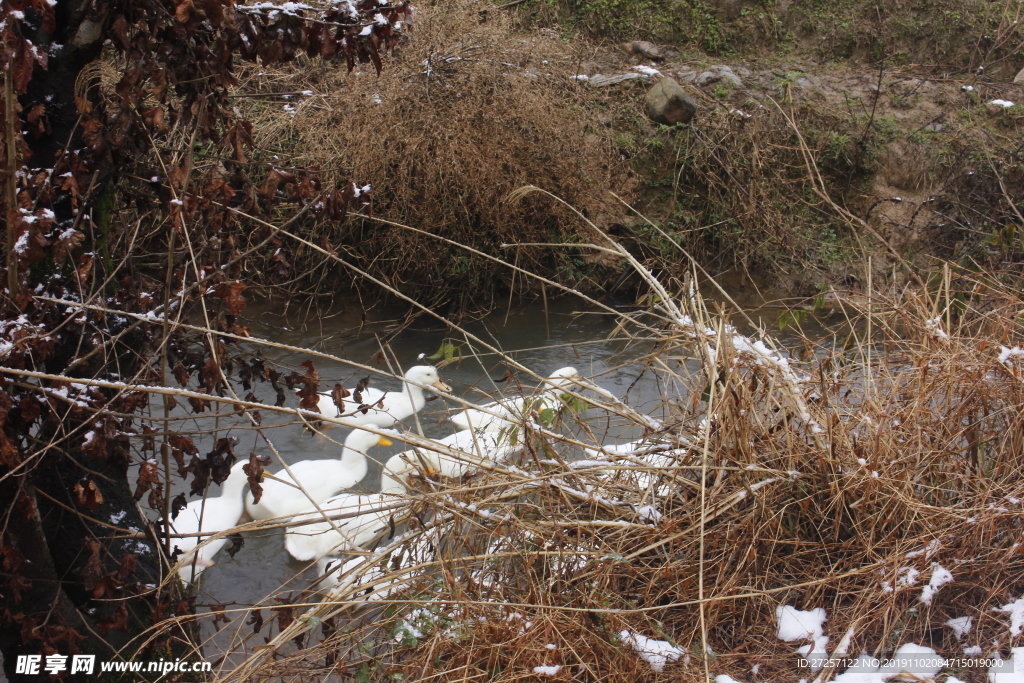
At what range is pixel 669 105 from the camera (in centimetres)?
851

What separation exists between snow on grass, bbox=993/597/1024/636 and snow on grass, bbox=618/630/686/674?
1.03 m

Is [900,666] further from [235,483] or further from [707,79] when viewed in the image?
[707,79]

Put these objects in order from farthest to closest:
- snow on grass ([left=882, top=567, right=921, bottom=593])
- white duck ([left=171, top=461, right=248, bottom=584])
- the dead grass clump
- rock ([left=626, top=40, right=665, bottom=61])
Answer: rock ([left=626, top=40, right=665, bottom=61])
the dead grass clump
white duck ([left=171, top=461, right=248, bottom=584])
snow on grass ([left=882, top=567, right=921, bottom=593])

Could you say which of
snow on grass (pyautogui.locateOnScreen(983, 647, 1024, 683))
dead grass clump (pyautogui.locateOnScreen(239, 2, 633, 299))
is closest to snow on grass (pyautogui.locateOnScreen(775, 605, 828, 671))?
snow on grass (pyautogui.locateOnScreen(983, 647, 1024, 683))

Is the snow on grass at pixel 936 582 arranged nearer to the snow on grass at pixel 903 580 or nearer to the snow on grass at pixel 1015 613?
the snow on grass at pixel 903 580

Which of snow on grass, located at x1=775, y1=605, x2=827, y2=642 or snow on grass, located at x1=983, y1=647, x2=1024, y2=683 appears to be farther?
snow on grass, located at x1=775, y1=605, x2=827, y2=642

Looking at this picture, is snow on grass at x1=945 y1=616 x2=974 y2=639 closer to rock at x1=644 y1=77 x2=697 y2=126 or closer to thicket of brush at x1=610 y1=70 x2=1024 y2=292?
thicket of brush at x1=610 y1=70 x2=1024 y2=292

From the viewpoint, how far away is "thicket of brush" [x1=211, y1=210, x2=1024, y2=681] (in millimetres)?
2619

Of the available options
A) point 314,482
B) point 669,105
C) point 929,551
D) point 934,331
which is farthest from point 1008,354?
point 669,105

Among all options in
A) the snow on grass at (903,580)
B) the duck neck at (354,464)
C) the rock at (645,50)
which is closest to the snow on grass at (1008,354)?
the snow on grass at (903,580)

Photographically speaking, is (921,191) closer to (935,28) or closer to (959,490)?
(935,28)

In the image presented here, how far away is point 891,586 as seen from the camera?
8.91ft

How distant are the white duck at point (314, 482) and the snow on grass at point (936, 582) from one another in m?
2.69

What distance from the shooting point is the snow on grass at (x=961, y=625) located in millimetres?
2691
